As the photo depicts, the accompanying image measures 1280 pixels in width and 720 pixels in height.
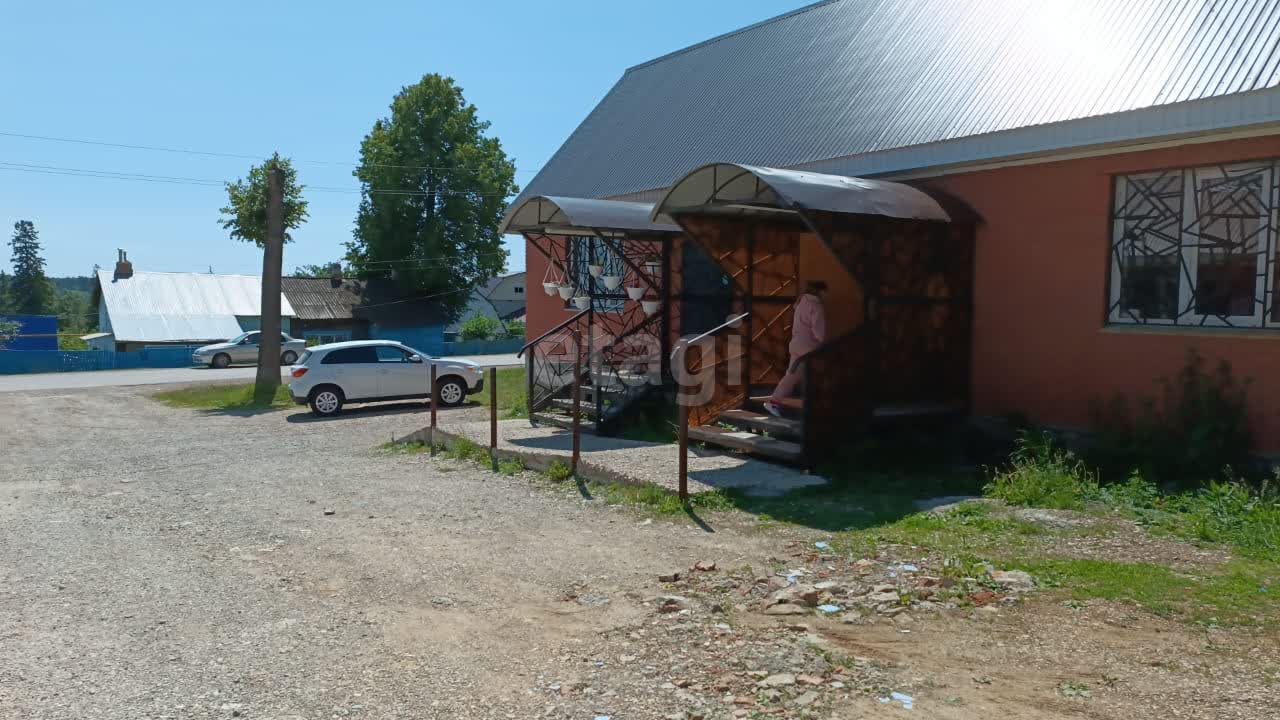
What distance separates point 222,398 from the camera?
84.0ft

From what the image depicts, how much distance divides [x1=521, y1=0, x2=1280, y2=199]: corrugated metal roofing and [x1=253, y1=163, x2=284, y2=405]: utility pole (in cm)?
820

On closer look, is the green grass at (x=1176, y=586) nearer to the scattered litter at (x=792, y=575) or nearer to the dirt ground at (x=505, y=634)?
the dirt ground at (x=505, y=634)

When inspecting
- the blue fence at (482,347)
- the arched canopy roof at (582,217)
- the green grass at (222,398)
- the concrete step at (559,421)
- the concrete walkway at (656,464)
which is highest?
the arched canopy roof at (582,217)

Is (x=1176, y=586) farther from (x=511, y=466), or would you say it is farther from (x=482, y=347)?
(x=482, y=347)

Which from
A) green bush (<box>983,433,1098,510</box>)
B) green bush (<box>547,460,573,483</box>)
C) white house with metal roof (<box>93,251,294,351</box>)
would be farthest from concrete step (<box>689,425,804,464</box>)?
white house with metal roof (<box>93,251,294,351</box>)

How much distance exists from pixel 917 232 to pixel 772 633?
6374 mm

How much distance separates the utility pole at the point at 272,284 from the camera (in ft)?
84.2

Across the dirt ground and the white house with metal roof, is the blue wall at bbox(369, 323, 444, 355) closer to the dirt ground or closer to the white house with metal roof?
Result: the white house with metal roof

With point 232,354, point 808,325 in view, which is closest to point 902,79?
point 808,325

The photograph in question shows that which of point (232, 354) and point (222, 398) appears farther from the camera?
point (232, 354)

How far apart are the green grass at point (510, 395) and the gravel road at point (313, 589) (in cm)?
460

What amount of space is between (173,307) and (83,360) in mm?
9880

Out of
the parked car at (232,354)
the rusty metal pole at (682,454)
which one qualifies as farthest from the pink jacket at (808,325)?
the parked car at (232,354)

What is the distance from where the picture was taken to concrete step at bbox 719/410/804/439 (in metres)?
10.1
